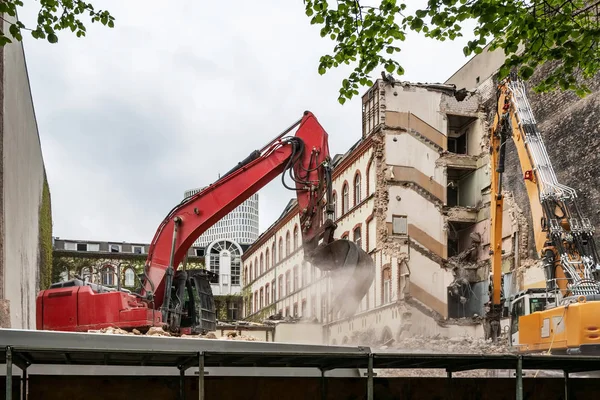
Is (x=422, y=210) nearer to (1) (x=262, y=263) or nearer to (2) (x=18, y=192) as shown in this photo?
(2) (x=18, y=192)

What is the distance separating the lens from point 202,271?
59.4 feet

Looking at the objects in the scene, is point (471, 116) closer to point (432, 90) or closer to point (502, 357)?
point (432, 90)

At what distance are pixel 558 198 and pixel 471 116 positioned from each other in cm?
1538

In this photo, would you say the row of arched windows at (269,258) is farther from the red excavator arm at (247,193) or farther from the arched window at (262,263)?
the red excavator arm at (247,193)

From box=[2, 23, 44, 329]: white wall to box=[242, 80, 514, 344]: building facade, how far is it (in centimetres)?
1428

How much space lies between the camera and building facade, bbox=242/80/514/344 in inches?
1362

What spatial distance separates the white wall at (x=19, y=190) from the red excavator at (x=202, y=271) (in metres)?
4.07

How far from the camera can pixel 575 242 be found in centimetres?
2042

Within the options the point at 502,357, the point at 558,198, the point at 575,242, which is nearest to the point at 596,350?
the point at 575,242

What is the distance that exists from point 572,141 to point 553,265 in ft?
27.8

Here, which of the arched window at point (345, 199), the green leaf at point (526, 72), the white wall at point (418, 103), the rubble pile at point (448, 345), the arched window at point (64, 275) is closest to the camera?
the green leaf at point (526, 72)

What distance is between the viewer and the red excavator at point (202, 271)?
15648 mm

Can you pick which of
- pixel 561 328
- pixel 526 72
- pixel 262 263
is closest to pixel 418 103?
pixel 561 328

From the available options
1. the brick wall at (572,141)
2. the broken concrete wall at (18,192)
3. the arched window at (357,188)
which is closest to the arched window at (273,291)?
the arched window at (357,188)
